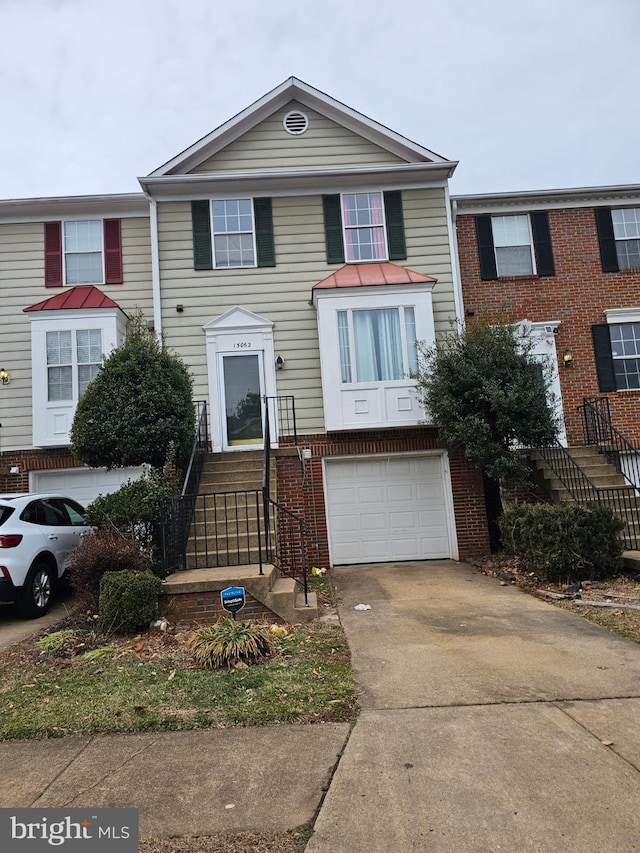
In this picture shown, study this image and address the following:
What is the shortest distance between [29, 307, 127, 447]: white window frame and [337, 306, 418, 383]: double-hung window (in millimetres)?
4598

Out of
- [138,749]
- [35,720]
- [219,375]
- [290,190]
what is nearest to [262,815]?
[138,749]

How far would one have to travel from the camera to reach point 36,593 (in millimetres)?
7340

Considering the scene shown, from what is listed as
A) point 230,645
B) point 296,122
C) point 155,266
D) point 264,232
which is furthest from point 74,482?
point 296,122

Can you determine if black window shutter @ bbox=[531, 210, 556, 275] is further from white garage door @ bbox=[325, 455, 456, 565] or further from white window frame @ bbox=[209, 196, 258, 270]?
white window frame @ bbox=[209, 196, 258, 270]

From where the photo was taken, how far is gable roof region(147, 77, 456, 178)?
11945mm

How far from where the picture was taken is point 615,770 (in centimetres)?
319

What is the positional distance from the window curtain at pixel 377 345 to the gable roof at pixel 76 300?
16.3 feet

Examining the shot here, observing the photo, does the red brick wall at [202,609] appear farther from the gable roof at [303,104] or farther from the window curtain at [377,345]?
the gable roof at [303,104]

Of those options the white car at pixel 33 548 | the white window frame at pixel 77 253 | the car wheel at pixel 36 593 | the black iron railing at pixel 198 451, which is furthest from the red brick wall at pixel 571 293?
the car wheel at pixel 36 593

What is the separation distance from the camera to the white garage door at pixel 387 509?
11258 mm

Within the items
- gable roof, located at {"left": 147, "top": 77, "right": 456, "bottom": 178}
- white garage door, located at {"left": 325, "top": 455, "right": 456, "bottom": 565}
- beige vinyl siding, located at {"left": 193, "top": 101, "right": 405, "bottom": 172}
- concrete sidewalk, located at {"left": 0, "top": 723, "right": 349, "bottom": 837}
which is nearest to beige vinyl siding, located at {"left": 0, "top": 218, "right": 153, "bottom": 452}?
gable roof, located at {"left": 147, "top": 77, "right": 456, "bottom": 178}

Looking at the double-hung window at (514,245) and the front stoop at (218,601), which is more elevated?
the double-hung window at (514,245)

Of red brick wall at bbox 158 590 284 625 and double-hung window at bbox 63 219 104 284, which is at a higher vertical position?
double-hung window at bbox 63 219 104 284

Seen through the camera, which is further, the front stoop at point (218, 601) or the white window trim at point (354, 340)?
the white window trim at point (354, 340)
